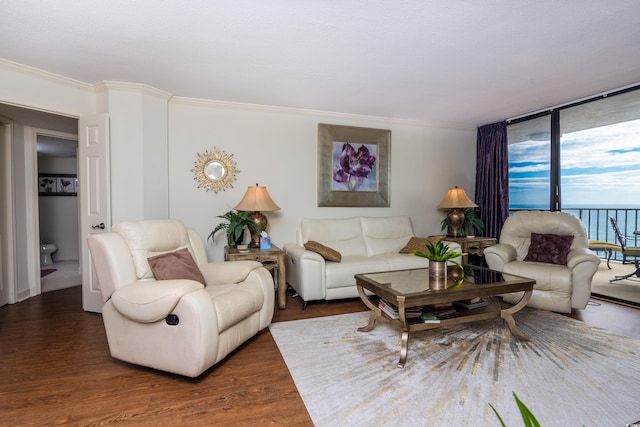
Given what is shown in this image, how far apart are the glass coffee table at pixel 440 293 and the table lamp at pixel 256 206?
1368 millimetres

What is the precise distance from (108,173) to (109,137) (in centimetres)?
35

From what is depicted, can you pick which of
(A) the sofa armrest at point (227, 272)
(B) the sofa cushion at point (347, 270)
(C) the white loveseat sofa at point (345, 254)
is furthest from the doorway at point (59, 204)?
(B) the sofa cushion at point (347, 270)

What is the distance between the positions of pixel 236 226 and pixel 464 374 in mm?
2474

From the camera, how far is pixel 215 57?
2652 millimetres

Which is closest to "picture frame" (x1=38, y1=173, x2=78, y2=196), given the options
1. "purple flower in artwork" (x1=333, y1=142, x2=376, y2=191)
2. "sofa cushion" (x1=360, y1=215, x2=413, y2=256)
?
"purple flower in artwork" (x1=333, y1=142, x2=376, y2=191)

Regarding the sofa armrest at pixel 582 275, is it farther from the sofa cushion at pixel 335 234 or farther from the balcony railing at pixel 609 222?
the sofa cushion at pixel 335 234

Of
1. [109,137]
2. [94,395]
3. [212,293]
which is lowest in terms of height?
[94,395]

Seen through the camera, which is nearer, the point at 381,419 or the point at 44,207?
the point at 381,419

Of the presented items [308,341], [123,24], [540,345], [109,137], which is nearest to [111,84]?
[109,137]

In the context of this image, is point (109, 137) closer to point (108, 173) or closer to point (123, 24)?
point (108, 173)

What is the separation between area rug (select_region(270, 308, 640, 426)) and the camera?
1.63 meters

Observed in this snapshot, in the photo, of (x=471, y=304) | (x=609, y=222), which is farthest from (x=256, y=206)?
(x=609, y=222)

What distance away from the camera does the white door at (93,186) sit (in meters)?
3.15

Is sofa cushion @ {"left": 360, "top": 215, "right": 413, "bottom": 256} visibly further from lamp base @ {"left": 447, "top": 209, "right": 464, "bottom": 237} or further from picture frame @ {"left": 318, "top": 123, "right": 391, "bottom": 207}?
lamp base @ {"left": 447, "top": 209, "right": 464, "bottom": 237}
